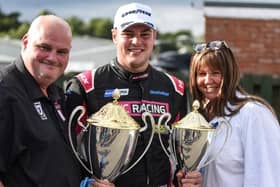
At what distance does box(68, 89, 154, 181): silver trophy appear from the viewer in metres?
3.30

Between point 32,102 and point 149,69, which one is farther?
point 149,69

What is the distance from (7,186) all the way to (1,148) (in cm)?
20

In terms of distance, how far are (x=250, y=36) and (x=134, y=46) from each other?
679 cm

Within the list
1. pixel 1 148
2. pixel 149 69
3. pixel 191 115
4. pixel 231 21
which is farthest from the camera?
pixel 231 21

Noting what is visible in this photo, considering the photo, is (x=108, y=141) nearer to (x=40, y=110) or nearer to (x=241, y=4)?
(x=40, y=110)

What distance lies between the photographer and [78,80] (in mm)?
3682

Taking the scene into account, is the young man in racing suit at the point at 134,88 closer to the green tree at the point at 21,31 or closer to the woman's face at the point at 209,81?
the woman's face at the point at 209,81

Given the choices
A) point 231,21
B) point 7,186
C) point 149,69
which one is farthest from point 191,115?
point 231,21

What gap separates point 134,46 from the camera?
11.9ft

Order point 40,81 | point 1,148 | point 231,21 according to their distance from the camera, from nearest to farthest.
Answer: point 1,148 → point 40,81 → point 231,21

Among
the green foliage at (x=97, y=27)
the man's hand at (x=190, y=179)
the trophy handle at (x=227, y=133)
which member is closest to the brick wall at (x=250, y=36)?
the trophy handle at (x=227, y=133)

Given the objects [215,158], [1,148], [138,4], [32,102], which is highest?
[138,4]

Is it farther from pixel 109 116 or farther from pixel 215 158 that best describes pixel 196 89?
pixel 109 116

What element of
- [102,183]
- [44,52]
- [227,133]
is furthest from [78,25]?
[44,52]
